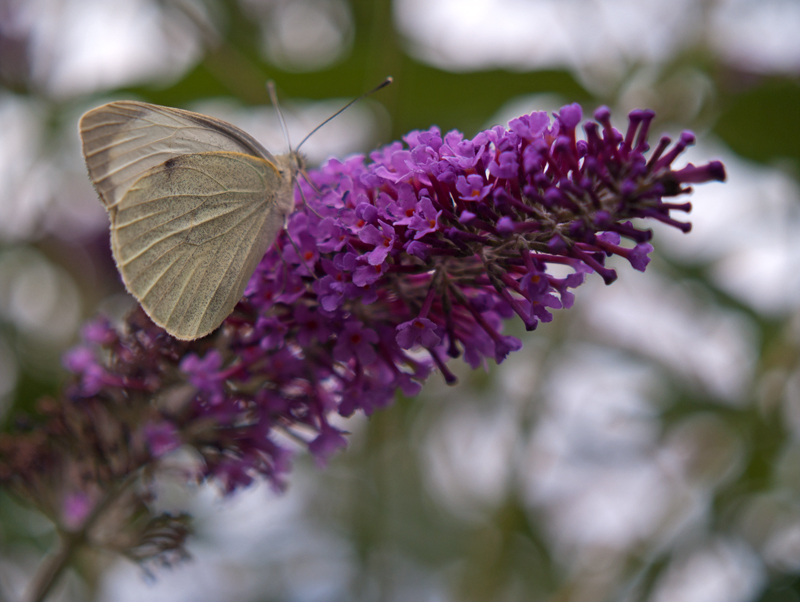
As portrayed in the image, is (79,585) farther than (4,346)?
No

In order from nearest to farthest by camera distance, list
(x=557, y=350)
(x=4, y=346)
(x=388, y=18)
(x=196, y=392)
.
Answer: (x=196, y=392) → (x=388, y=18) → (x=557, y=350) → (x=4, y=346)

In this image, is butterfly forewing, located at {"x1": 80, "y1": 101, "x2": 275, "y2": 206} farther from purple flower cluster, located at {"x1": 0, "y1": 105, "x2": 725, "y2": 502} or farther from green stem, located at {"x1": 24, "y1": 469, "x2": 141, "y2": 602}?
green stem, located at {"x1": 24, "y1": 469, "x2": 141, "y2": 602}

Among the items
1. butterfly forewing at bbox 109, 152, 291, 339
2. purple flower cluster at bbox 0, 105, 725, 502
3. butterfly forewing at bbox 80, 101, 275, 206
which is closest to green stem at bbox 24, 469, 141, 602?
purple flower cluster at bbox 0, 105, 725, 502

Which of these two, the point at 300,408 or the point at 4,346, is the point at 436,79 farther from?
the point at 4,346

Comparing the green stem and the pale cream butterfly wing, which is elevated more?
the pale cream butterfly wing

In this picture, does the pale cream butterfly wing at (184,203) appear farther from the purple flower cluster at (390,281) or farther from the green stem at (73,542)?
the green stem at (73,542)

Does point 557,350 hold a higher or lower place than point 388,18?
lower

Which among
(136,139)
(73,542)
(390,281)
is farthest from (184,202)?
(73,542)

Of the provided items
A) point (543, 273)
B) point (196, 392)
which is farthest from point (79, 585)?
point (543, 273)
